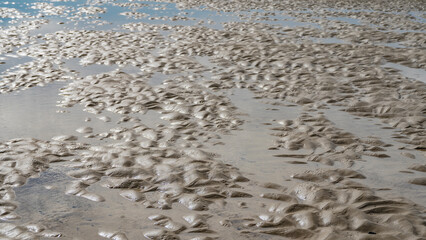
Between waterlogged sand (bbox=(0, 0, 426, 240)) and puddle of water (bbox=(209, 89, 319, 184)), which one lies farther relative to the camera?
puddle of water (bbox=(209, 89, 319, 184))

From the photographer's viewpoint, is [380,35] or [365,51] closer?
[365,51]

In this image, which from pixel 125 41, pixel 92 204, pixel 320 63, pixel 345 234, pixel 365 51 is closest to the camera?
pixel 345 234

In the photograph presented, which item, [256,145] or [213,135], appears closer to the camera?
[256,145]

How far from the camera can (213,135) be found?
18.3ft

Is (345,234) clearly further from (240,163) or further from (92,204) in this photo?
(92,204)

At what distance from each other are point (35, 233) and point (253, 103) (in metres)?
3.96

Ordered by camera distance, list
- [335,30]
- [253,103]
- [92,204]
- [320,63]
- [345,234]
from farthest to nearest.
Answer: [335,30], [320,63], [253,103], [92,204], [345,234]

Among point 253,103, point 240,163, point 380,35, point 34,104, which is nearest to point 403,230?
point 240,163

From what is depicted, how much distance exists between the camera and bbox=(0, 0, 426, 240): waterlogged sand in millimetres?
3818

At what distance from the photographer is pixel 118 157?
494cm

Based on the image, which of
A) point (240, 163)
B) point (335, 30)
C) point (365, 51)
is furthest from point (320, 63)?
point (240, 163)

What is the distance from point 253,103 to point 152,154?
7.43 ft

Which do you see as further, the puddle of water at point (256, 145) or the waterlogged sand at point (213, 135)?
the puddle of water at point (256, 145)

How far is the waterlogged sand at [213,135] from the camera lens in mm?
3818
